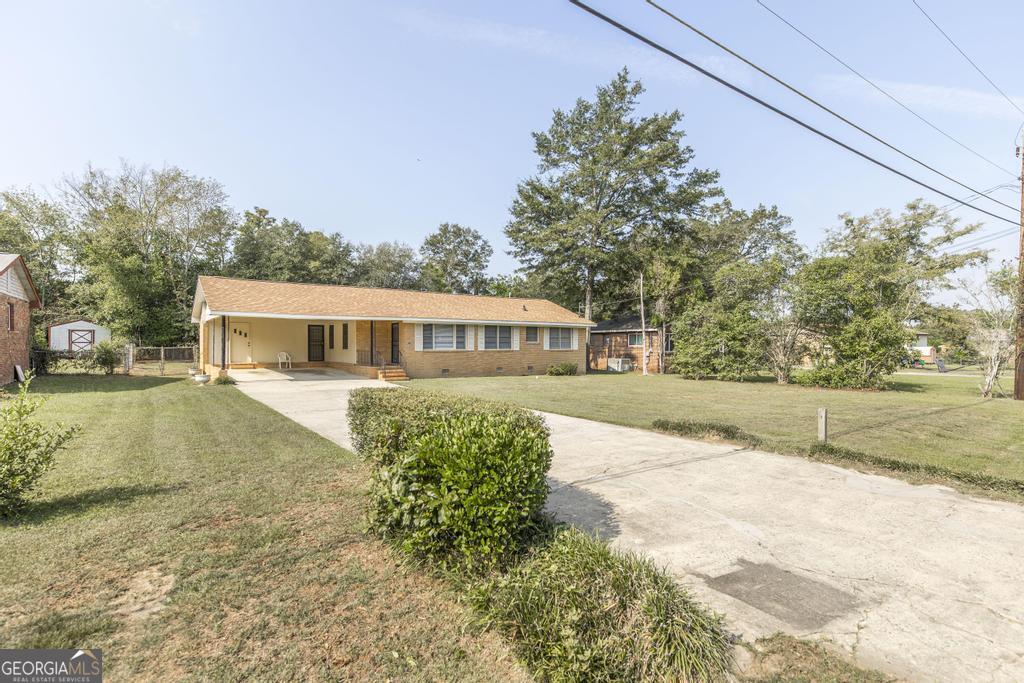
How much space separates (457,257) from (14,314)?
3340 cm

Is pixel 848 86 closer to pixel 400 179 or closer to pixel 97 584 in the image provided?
pixel 97 584

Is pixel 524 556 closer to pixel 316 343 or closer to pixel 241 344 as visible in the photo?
pixel 241 344

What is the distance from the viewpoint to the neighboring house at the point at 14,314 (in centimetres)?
1441

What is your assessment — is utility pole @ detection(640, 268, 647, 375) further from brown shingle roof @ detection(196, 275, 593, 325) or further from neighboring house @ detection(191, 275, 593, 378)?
neighboring house @ detection(191, 275, 593, 378)

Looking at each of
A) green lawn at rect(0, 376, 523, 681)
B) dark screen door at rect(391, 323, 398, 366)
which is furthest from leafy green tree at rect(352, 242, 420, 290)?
green lawn at rect(0, 376, 523, 681)

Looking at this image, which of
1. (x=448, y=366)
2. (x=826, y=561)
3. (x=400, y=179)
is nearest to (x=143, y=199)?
(x=400, y=179)

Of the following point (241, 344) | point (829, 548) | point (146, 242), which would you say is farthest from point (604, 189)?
point (146, 242)

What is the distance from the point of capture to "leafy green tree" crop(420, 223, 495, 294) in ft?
150

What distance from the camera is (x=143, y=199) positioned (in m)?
32.8

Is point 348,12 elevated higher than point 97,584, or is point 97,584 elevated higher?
point 348,12

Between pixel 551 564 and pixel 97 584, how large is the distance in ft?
9.81

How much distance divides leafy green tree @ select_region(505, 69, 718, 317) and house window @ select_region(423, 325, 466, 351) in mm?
11614

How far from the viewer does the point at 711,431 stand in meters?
8.01

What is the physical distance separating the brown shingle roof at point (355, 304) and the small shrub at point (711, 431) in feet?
45.1
